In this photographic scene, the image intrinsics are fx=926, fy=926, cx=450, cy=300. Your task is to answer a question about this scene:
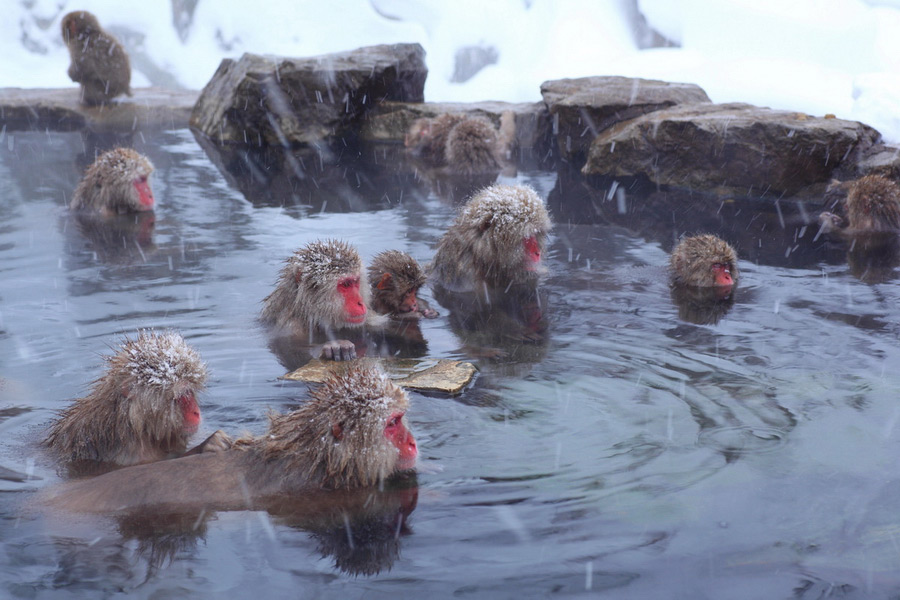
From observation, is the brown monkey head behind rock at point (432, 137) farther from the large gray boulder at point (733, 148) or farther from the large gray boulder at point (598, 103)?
the large gray boulder at point (733, 148)

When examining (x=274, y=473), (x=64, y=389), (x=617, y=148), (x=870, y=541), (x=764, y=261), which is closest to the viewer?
(x=870, y=541)

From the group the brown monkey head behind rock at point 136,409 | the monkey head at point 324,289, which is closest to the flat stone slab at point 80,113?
the monkey head at point 324,289

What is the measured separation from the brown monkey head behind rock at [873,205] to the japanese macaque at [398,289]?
418 cm

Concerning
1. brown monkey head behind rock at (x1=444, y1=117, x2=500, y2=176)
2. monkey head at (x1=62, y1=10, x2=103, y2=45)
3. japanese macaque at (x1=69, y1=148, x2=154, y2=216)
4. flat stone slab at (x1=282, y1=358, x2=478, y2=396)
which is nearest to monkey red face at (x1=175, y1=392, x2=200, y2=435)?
flat stone slab at (x1=282, y1=358, x2=478, y2=396)

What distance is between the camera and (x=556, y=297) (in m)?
6.61

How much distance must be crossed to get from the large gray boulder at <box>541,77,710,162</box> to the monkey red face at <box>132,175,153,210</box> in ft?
16.8

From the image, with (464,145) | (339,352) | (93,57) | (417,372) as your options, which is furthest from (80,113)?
(417,372)

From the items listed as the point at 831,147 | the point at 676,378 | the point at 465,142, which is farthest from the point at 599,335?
the point at 465,142

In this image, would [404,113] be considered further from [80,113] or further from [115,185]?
[115,185]

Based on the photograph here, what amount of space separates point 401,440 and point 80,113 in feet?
42.4

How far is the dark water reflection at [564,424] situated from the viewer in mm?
3182

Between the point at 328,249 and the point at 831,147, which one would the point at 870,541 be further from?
the point at 831,147

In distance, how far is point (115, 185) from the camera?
895cm

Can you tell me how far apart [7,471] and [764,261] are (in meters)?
5.72
